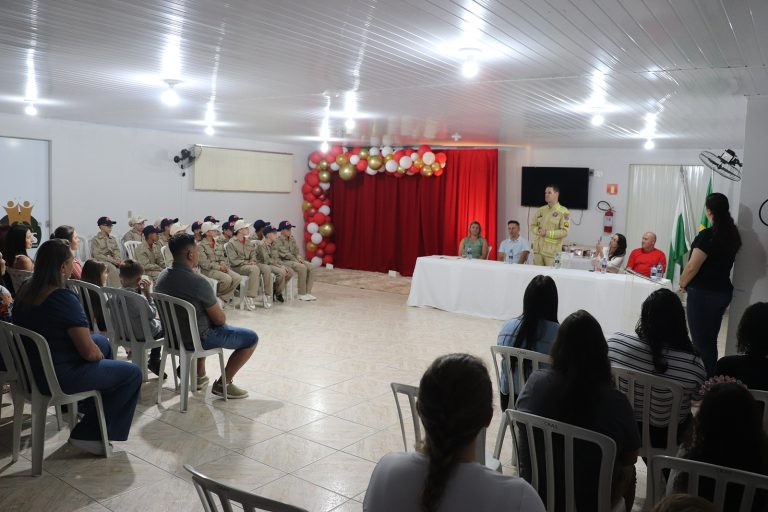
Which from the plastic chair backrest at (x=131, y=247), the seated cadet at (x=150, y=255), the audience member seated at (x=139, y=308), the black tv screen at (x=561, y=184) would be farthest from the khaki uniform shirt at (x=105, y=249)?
the black tv screen at (x=561, y=184)

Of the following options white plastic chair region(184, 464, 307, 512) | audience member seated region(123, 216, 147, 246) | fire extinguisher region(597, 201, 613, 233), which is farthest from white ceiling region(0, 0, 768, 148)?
fire extinguisher region(597, 201, 613, 233)

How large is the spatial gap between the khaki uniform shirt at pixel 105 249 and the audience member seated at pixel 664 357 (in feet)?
23.4

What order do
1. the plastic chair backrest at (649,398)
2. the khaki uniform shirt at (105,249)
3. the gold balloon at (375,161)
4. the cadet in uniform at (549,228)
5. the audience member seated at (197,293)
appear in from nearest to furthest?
the plastic chair backrest at (649,398) → the audience member seated at (197,293) → the cadet in uniform at (549,228) → the khaki uniform shirt at (105,249) → the gold balloon at (375,161)

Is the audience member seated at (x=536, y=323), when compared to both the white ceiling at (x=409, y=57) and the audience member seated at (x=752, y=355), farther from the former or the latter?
the white ceiling at (x=409, y=57)

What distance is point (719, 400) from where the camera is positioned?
70.1 inches

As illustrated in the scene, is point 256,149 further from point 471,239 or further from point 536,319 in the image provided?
point 536,319

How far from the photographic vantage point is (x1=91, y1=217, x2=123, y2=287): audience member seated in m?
8.23

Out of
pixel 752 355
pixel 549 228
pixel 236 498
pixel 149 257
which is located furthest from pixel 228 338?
pixel 549 228

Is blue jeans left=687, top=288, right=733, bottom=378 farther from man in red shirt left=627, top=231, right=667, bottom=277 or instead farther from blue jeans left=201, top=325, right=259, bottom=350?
blue jeans left=201, top=325, right=259, bottom=350

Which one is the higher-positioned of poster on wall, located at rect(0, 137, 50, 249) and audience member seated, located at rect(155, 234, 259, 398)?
poster on wall, located at rect(0, 137, 50, 249)

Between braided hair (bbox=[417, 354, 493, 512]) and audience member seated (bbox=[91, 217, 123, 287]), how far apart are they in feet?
25.0

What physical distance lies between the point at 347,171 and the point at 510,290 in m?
5.44

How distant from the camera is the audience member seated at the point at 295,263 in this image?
9.11 meters

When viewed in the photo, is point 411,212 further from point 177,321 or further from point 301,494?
point 301,494
